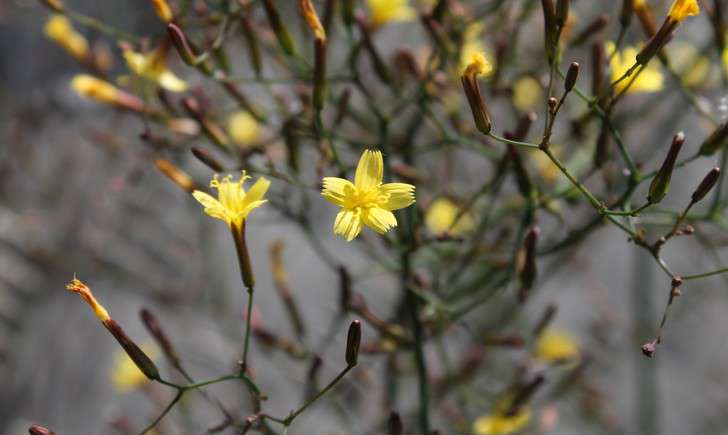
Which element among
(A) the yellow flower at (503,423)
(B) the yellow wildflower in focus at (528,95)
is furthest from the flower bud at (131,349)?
(B) the yellow wildflower in focus at (528,95)

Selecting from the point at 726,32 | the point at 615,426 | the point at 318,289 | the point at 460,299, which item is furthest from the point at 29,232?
the point at 726,32

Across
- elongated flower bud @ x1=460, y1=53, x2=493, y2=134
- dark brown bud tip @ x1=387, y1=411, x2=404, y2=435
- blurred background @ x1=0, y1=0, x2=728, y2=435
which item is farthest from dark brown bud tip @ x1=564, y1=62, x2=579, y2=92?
blurred background @ x1=0, y1=0, x2=728, y2=435

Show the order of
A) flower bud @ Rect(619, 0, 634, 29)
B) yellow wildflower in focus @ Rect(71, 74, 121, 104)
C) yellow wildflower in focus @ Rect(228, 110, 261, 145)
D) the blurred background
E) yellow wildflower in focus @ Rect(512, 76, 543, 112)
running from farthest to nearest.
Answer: the blurred background < yellow wildflower in focus @ Rect(228, 110, 261, 145) < yellow wildflower in focus @ Rect(512, 76, 543, 112) < yellow wildflower in focus @ Rect(71, 74, 121, 104) < flower bud @ Rect(619, 0, 634, 29)

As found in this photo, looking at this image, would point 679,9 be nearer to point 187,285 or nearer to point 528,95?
point 528,95

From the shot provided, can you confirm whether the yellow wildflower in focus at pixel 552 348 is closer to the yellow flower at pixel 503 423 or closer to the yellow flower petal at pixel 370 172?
the yellow flower at pixel 503 423

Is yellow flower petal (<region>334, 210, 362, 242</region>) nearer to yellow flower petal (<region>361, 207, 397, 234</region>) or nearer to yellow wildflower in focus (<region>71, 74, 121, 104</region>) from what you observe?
yellow flower petal (<region>361, 207, 397, 234</region>)

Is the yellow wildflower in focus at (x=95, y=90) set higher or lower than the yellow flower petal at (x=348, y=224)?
higher
